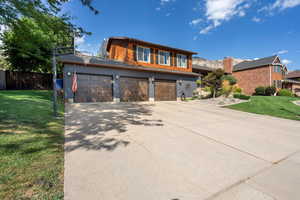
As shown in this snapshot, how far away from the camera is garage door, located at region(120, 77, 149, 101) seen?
11203mm

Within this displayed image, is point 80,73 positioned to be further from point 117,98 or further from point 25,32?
point 25,32

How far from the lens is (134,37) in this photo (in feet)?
40.5

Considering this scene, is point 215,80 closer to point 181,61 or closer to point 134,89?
point 181,61

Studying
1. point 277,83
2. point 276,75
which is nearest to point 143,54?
point 277,83

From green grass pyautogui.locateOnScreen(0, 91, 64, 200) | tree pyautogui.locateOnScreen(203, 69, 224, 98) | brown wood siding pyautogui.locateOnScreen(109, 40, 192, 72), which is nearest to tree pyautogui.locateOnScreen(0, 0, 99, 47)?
green grass pyautogui.locateOnScreen(0, 91, 64, 200)

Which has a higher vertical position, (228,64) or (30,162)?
(228,64)

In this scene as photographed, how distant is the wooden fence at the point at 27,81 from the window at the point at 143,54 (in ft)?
35.5

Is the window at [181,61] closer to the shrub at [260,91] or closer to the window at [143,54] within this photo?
the window at [143,54]

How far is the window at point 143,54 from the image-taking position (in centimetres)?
1280

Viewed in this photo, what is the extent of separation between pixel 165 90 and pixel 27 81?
14625 millimetres

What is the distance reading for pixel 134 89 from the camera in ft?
38.3

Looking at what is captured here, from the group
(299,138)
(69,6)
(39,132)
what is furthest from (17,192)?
(69,6)

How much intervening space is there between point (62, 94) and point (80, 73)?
2.06 meters

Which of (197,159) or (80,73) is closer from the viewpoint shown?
(197,159)
